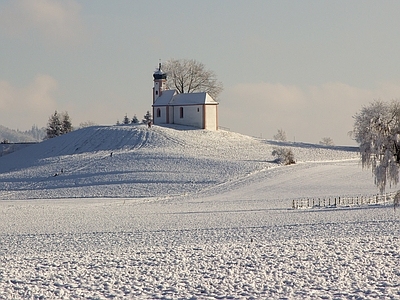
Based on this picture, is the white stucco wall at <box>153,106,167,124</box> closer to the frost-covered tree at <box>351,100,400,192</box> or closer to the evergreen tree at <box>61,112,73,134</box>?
the evergreen tree at <box>61,112,73,134</box>

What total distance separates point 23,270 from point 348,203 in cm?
3244

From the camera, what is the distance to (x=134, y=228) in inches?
1291

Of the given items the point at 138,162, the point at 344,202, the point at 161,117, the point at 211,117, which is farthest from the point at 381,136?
the point at 161,117

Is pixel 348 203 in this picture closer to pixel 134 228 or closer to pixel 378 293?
pixel 134 228

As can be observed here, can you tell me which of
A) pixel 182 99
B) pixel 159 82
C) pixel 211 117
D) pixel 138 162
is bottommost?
pixel 138 162

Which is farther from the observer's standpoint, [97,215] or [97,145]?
[97,145]

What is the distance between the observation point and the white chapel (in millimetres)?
89562

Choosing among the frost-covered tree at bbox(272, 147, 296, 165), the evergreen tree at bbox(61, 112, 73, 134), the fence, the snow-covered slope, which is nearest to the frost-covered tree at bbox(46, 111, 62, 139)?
the evergreen tree at bbox(61, 112, 73, 134)

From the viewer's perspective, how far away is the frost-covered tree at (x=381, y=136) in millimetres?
38688

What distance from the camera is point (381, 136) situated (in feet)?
128

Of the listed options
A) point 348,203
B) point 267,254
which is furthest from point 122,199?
point 267,254

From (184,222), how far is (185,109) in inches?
2211

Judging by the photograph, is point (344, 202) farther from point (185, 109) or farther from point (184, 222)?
point (185, 109)

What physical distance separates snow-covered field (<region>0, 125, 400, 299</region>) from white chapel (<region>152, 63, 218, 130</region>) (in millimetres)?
2469
